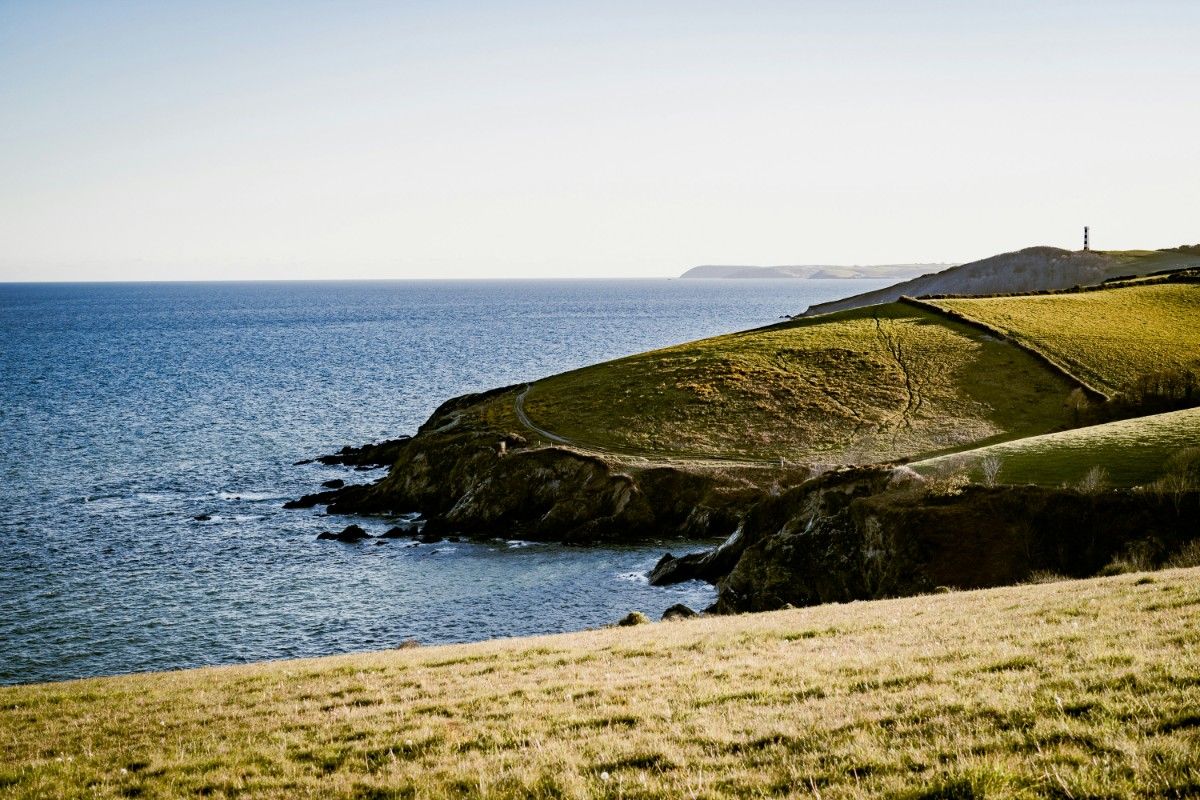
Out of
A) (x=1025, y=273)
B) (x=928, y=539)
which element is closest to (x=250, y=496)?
(x=928, y=539)

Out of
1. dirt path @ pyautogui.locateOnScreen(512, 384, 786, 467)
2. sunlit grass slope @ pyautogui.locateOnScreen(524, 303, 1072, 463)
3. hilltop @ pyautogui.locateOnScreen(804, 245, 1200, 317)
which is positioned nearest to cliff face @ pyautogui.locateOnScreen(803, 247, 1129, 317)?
hilltop @ pyautogui.locateOnScreen(804, 245, 1200, 317)

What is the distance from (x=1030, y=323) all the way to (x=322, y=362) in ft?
383

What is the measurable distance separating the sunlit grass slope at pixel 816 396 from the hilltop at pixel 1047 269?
50.0 m

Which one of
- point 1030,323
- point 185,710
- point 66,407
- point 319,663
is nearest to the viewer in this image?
point 185,710

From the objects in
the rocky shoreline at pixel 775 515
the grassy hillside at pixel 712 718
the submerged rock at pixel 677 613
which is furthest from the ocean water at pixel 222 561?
the grassy hillside at pixel 712 718

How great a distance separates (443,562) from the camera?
174 feet

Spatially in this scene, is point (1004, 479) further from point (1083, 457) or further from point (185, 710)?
point (185, 710)

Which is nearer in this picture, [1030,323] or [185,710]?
[185,710]

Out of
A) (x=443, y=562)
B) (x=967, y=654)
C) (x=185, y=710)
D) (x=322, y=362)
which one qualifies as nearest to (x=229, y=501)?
(x=443, y=562)

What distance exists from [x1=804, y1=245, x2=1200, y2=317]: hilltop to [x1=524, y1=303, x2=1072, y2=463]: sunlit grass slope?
164 feet

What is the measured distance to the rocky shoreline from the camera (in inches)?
1401

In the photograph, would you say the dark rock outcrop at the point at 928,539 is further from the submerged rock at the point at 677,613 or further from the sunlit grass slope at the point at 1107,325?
the sunlit grass slope at the point at 1107,325

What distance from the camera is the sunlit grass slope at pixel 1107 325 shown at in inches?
→ 2864

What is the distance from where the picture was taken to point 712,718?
41.9ft
